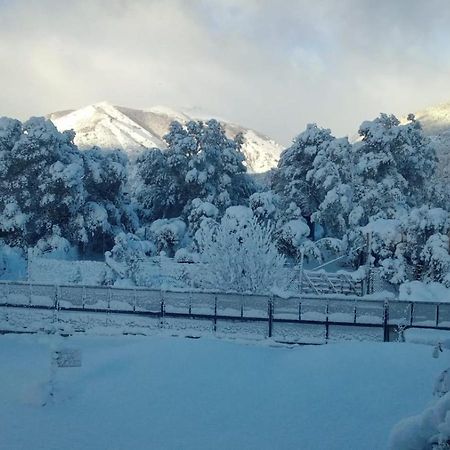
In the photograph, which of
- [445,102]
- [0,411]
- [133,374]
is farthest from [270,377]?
[445,102]

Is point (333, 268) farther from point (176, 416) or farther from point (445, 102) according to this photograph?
point (445, 102)

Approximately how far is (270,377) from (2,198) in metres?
26.6

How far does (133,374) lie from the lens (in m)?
11.8

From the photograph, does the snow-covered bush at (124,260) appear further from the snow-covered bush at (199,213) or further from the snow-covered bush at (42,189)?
the snow-covered bush at (199,213)

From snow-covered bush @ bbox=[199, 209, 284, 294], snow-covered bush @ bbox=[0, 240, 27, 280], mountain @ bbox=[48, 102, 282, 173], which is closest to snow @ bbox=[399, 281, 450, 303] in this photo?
snow-covered bush @ bbox=[199, 209, 284, 294]

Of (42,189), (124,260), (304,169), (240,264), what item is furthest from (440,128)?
(240,264)

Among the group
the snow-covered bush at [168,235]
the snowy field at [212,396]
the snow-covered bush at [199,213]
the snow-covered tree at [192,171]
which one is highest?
the snow-covered tree at [192,171]

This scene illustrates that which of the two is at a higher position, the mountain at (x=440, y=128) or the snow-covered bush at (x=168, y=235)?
the mountain at (x=440, y=128)

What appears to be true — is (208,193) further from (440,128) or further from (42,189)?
(440,128)

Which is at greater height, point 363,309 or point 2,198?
point 2,198

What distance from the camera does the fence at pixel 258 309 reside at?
1670cm

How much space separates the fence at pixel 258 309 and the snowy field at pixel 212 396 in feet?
8.94

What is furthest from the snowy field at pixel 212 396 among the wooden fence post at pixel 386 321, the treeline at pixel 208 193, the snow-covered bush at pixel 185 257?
the treeline at pixel 208 193

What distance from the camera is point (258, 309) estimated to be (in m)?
17.5
